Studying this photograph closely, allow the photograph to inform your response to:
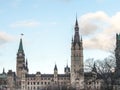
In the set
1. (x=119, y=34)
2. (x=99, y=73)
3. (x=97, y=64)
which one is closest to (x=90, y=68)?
(x=97, y=64)

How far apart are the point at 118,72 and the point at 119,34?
47.8 metres

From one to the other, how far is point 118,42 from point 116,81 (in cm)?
3122

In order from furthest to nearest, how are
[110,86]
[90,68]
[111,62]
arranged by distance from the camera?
[90,68]
[111,62]
[110,86]

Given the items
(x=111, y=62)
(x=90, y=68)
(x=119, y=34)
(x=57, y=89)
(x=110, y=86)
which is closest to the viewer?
(x=110, y=86)

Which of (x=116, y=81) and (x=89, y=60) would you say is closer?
(x=116, y=81)

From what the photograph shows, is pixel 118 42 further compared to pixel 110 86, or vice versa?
pixel 118 42

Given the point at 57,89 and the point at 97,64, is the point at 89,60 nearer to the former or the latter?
the point at 97,64

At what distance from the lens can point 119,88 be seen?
347 feet

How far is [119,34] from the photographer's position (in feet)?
466

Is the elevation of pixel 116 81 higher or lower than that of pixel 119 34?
lower

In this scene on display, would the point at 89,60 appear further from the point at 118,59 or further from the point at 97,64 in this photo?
the point at 118,59

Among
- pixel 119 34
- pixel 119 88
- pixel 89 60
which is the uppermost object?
pixel 119 34

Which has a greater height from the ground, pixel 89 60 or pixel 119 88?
pixel 89 60

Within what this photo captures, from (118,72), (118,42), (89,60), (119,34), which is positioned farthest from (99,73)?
(119,34)
